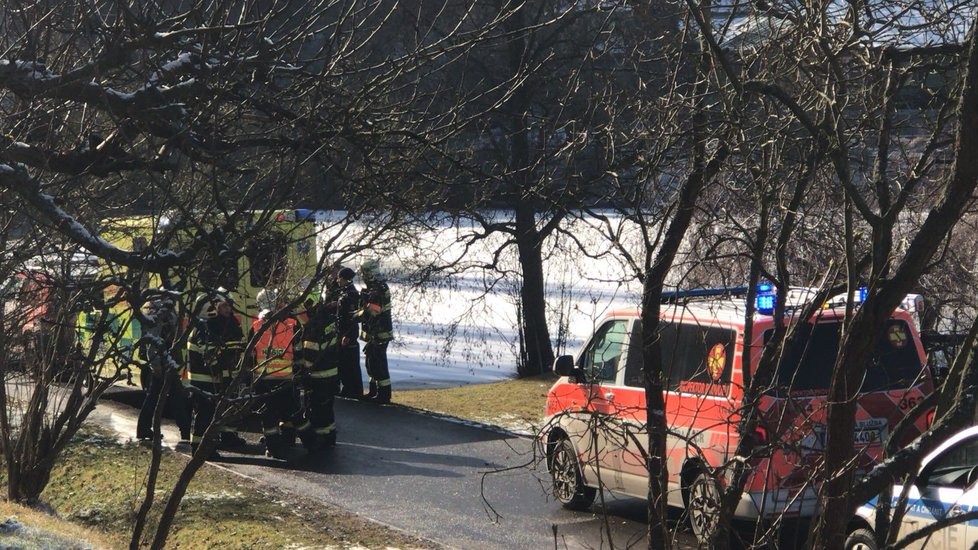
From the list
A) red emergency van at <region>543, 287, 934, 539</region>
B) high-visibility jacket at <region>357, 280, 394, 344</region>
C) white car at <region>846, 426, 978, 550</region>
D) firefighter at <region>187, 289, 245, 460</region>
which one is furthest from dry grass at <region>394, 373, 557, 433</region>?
white car at <region>846, 426, 978, 550</region>

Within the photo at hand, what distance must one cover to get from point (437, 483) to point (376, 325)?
451cm

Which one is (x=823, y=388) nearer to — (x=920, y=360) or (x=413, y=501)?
(x=920, y=360)

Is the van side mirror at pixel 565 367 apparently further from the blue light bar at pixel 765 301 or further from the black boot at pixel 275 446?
the black boot at pixel 275 446

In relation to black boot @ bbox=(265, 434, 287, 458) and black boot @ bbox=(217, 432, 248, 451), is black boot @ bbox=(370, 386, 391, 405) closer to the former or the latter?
black boot @ bbox=(217, 432, 248, 451)

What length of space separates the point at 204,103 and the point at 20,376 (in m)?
5.37

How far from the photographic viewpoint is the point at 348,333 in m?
13.8

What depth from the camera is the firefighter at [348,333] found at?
1365 cm

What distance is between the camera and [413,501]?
9992 millimetres

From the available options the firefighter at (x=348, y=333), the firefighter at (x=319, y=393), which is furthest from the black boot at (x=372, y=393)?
the firefighter at (x=319, y=393)

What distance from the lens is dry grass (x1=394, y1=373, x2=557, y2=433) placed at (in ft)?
47.3

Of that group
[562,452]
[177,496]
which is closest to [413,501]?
[562,452]

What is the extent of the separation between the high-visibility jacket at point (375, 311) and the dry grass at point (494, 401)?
1.22 m

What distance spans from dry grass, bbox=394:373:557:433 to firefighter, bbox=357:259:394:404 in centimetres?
59

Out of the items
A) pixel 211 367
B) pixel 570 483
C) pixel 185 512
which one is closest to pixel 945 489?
pixel 570 483
